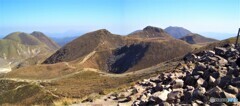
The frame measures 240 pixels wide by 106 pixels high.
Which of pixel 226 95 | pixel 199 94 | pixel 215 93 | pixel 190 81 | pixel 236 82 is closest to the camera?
pixel 226 95

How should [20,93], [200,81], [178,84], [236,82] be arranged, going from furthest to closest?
[20,93] < [178,84] < [200,81] < [236,82]

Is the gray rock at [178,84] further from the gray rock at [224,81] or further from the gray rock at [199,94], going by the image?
the gray rock at [199,94]

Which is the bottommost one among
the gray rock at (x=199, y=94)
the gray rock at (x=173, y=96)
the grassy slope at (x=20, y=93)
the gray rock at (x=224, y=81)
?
the grassy slope at (x=20, y=93)

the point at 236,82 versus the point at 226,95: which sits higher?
the point at 236,82

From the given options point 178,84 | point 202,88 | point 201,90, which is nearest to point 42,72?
point 178,84

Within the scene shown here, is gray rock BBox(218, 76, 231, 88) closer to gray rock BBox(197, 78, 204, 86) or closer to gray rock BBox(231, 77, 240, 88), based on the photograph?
gray rock BBox(231, 77, 240, 88)

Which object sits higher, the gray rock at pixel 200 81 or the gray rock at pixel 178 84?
the gray rock at pixel 200 81

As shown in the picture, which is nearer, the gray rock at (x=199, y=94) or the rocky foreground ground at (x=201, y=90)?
the rocky foreground ground at (x=201, y=90)

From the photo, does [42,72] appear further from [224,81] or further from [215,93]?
[215,93]

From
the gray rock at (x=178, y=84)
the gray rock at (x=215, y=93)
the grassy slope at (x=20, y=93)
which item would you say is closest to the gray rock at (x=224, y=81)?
the gray rock at (x=215, y=93)

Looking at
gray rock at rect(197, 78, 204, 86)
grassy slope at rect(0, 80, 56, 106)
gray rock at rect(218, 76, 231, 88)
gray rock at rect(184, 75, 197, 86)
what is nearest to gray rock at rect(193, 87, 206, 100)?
gray rock at rect(218, 76, 231, 88)

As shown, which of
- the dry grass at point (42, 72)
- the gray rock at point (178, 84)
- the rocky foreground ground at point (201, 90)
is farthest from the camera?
the dry grass at point (42, 72)
